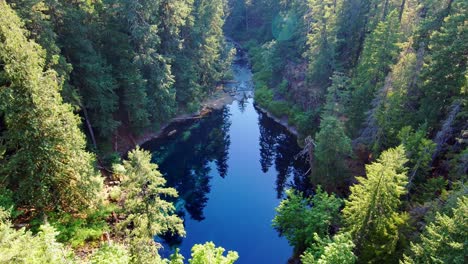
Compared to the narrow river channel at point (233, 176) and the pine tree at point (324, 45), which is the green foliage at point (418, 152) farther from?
the pine tree at point (324, 45)

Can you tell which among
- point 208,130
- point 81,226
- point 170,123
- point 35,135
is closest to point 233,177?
point 208,130

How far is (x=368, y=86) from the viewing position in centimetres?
3359

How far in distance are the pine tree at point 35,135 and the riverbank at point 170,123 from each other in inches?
596

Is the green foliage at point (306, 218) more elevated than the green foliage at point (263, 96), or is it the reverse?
the green foliage at point (263, 96)

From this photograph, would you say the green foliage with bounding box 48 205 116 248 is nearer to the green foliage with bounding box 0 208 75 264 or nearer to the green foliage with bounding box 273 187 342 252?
the green foliage with bounding box 0 208 75 264

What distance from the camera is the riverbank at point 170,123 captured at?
39375 mm

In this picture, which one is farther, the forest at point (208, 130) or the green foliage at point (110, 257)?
the forest at point (208, 130)

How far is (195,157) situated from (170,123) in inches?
288

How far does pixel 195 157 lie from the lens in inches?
1666

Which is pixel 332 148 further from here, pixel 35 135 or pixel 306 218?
pixel 35 135

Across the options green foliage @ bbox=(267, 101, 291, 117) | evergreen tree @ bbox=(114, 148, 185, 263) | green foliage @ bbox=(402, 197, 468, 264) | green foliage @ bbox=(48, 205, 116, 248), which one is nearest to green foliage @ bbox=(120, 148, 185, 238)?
evergreen tree @ bbox=(114, 148, 185, 263)

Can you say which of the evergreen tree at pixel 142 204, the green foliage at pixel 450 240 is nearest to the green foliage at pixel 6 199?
the evergreen tree at pixel 142 204

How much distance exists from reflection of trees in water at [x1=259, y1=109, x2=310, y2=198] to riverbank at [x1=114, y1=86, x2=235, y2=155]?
7.95 m

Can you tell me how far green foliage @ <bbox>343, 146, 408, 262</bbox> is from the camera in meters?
17.6
